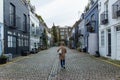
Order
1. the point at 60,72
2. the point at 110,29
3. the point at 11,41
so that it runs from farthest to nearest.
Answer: the point at 11,41
the point at 110,29
the point at 60,72

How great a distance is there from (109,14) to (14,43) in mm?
10554

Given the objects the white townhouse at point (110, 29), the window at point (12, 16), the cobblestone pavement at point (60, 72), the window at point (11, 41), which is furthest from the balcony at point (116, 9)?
the window at point (12, 16)

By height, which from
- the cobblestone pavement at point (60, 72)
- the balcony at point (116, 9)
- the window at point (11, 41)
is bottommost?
the cobblestone pavement at point (60, 72)

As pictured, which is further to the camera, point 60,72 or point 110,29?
point 110,29

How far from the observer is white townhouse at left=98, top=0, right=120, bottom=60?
70.0 ft

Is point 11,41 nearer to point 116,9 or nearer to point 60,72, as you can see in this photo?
point 116,9

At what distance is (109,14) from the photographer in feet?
79.1

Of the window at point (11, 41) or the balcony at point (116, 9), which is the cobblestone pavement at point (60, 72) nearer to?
the balcony at point (116, 9)

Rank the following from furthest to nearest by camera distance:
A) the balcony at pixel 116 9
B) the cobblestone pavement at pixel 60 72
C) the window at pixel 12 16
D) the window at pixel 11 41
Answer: the window at pixel 12 16, the window at pixel 11 41, the balcony at pixel 116 9, the cobblestone pavement at pixel 60 72

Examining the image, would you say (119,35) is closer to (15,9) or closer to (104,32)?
(104,32)

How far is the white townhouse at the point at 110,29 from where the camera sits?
21328 mm

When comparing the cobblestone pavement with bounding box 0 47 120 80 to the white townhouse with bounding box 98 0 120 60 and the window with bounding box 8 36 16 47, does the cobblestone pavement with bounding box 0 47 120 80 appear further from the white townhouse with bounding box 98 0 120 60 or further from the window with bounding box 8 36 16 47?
the window with bounding box 8 36 16 47

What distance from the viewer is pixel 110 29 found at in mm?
24609

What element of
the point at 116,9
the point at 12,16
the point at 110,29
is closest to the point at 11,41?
the point at 12,16
